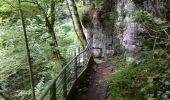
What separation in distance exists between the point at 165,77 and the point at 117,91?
1589mm

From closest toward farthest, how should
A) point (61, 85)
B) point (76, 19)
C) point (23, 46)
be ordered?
point (61, 85) < point (23, 46) < point (76, 19)

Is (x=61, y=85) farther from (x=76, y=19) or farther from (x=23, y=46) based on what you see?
(x=76, y=19)

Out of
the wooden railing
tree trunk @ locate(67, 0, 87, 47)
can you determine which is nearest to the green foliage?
tree trunk @ locate(67, 0, 87, 47)

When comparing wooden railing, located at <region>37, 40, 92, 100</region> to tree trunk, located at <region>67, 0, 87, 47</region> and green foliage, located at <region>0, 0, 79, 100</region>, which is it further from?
tree trunk, located at <region>67, 0, 87, 47</region>

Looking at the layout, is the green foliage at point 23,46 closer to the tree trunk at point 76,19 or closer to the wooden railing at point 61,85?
the tree trunk at point 76,19

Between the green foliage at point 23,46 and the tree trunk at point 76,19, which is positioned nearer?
the green foliage at point 23,46

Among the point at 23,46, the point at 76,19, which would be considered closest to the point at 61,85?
the point at 23,46

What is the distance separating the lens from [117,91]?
6988 mm

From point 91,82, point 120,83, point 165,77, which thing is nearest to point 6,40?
point 91,82

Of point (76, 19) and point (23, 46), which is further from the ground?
point (76, 19)

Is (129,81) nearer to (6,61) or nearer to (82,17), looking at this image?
(6,61)

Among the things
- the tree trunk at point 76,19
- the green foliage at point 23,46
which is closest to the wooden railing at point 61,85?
the green foliage at point 23,46

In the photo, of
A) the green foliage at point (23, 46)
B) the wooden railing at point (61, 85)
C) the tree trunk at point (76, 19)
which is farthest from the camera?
the tree trunk at point (76, 19)

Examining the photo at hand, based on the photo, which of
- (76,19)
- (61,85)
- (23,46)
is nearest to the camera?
(61,85)
